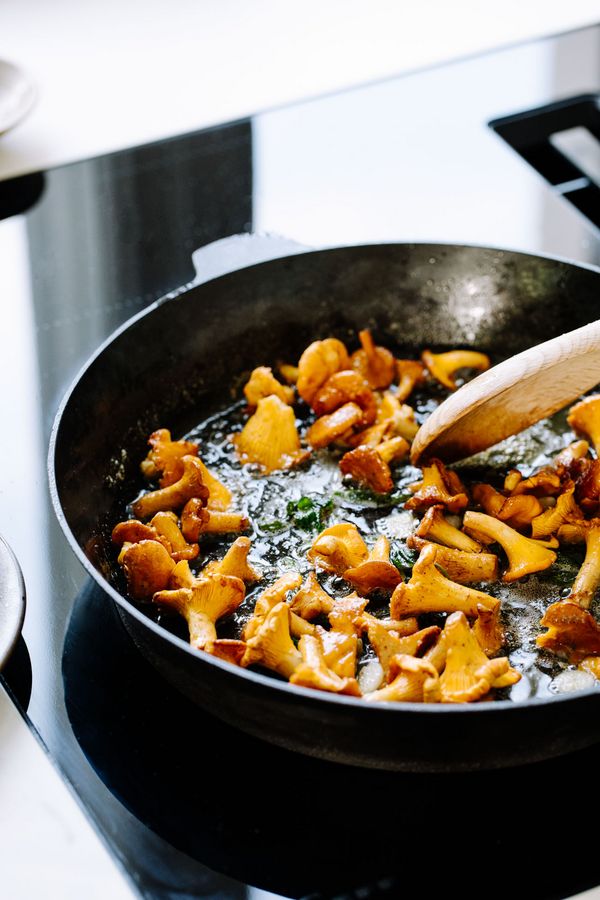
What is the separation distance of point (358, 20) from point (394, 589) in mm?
1574

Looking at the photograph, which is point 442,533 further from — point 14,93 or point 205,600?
point 14,93

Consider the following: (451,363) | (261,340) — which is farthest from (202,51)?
(451,363)

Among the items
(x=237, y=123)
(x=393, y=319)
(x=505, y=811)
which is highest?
(x=237, y=123)

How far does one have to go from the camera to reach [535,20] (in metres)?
2.28

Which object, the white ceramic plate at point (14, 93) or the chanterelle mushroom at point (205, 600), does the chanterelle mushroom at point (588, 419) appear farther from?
the white ceramic plate at point (14, 93)

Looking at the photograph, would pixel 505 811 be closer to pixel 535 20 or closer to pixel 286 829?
pixel 286 829

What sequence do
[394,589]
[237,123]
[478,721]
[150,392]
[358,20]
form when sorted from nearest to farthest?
1. [478,721]
2. [394,589]
3. [150,392]
4. [237,123]
5. [358,20]

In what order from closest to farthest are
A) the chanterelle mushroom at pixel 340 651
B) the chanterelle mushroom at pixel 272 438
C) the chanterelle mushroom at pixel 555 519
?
the chanterelle mushroom at pixel 340 651 → the chanterelle mushroom at pixel 555 519 → the chanterelle mushroom at pixel 272 438

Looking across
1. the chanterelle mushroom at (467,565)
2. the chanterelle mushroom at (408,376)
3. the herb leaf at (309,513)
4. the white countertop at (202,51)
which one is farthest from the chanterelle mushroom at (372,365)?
the white countertop at (202,51)

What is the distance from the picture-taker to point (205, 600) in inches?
41.9

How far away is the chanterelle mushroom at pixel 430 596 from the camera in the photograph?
3.54ft

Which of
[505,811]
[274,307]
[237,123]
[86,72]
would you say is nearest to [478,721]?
[505,811]

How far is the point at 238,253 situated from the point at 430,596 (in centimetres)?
70

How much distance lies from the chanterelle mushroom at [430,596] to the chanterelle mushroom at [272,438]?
0.29 m
